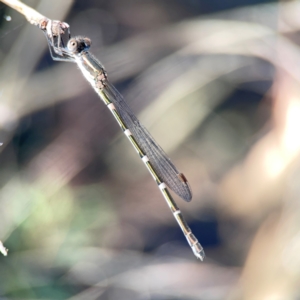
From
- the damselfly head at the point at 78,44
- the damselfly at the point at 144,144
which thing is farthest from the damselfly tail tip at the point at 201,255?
the damselfly head at the point at 78,44

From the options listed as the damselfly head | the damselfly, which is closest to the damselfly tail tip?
the damselfly

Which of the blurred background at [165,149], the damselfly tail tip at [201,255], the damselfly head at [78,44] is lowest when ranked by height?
the damselfly tail tip at [201,255]

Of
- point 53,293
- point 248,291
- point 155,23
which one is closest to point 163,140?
point 155,23

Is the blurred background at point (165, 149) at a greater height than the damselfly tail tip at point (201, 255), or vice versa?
the blurred background at point (165, 149)

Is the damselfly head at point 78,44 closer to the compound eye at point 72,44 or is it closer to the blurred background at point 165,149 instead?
the compound eye at point 72,44

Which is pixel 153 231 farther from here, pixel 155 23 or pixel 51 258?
pixel 155 23

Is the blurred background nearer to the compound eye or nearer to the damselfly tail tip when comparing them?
the damselfly tail tip
